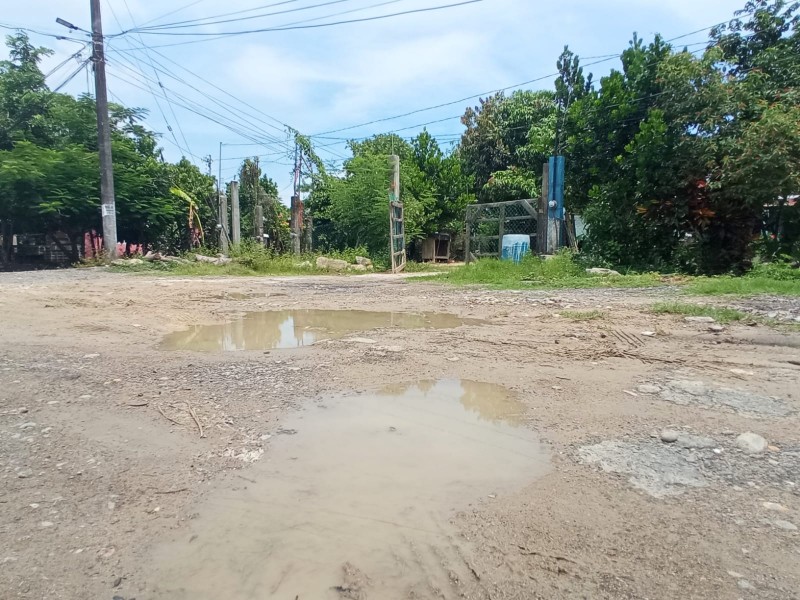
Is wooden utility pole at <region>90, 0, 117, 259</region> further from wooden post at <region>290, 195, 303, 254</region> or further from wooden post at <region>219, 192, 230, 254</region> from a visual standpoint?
wooden post at <region>290, 195, 303, 254</region>

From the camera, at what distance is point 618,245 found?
1265cm

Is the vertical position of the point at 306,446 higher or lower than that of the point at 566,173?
lower

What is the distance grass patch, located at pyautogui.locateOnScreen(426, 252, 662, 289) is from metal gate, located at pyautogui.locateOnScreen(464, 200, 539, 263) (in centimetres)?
169

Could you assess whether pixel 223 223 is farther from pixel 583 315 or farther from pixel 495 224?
pixel 583 315

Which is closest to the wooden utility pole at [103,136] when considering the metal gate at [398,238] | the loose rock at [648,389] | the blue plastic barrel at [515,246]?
the metal gate at [398,238]

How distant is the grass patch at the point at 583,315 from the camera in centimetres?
584

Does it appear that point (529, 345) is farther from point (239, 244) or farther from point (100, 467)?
point (239, 244)

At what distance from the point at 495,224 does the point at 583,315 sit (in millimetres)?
8406

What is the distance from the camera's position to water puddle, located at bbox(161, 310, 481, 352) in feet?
17.3

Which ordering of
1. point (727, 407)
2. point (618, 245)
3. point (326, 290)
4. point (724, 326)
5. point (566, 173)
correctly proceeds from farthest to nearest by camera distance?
point (566, 173) < point (618, 245) < point (326, 290) < point (724, 326) < point (727, 407)

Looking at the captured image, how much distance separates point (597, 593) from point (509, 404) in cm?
181

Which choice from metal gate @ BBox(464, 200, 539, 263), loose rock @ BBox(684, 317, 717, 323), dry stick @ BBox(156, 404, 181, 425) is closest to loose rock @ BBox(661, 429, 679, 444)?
dry stick @ BBox(156, 404, 181, 425)

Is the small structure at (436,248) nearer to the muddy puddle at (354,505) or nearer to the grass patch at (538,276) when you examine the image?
the grass patch at (538,276)

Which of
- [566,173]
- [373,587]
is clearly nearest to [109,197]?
[566,173]
